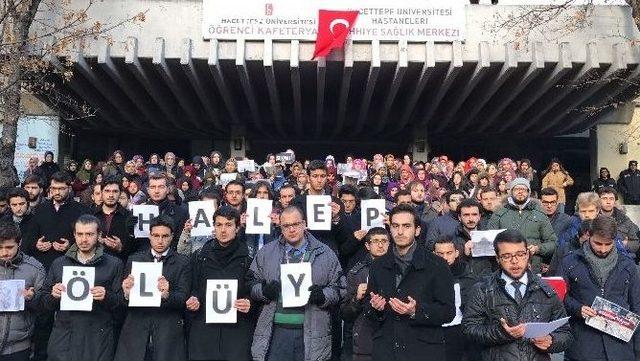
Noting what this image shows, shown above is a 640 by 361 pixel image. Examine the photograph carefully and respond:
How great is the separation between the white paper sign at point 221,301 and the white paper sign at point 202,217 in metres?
1.48

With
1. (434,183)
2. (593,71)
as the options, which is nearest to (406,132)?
(593,71)

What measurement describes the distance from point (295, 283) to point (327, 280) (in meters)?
0.33

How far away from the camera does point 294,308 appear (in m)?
5.01

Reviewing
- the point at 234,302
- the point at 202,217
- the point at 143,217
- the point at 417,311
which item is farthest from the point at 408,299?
the point at 143,217

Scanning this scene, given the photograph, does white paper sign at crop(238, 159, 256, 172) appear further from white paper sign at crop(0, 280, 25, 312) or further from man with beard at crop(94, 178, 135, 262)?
white paper sign at crop(0, 280, 25, 312)

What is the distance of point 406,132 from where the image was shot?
2262 cm

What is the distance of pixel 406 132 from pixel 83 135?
12.4 meters

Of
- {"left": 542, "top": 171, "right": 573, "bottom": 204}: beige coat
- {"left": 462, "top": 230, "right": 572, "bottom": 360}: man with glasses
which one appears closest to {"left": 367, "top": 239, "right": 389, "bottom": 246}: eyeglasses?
{"left": 462, "top": 230, "right": 572, "bottom": 360}: man with glasses

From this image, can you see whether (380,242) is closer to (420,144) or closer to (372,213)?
(372,213)

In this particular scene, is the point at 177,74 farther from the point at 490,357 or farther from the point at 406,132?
the point at 490,357

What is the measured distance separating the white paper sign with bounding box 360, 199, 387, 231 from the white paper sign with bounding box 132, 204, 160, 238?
238 centimetres

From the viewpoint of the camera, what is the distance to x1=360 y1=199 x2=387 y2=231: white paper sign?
6523 mm

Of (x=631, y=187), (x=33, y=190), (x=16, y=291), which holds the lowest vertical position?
(x=16, y=291)

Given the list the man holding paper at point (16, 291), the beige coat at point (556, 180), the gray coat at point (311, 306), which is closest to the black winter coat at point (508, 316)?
the gray coat at point (311, 306)
